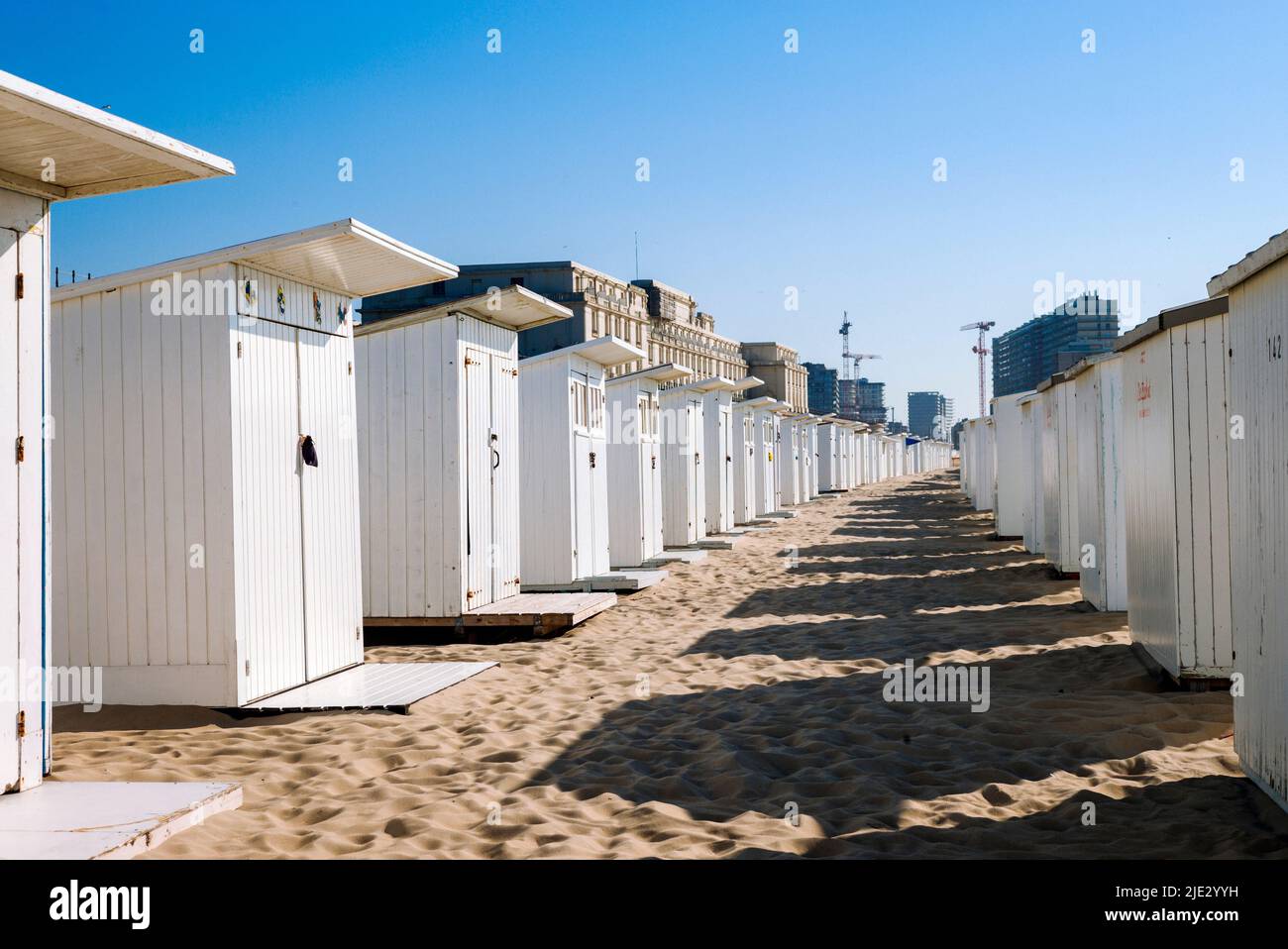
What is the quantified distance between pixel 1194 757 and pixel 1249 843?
1.26m

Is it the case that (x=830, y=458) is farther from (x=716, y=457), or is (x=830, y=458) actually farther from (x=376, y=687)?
(x=376, y=687)

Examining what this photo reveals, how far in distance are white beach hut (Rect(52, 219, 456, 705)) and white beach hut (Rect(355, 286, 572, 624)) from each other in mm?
2419

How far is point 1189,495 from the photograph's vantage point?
19.5 ft

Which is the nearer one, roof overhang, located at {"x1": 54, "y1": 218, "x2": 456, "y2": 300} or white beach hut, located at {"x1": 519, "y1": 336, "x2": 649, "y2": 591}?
roof overhang, located at {"x1": 54, "y1": 218, "x2": 456, "y2": 300}

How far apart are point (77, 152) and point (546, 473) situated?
7.47 meters

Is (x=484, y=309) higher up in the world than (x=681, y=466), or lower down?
higher up

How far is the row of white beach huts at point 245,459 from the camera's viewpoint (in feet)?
14.9

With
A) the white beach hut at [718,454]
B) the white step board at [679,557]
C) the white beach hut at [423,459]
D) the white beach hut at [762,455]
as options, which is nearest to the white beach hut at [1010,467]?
the white beach hut at [718,454]

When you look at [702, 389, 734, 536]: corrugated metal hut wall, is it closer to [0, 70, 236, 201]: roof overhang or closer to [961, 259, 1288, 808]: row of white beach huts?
[961, 259, 1288, 808]: row of white beach huts

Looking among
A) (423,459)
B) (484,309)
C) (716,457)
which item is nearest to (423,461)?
(423,459)

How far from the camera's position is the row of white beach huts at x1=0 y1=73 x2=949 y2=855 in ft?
14.9

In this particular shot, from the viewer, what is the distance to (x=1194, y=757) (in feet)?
16.1

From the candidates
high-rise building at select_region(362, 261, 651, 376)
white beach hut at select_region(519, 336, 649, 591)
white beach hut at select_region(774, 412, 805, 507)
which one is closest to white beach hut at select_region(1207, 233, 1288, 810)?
white beach hut at select_region(519, 336, 649, 591)
